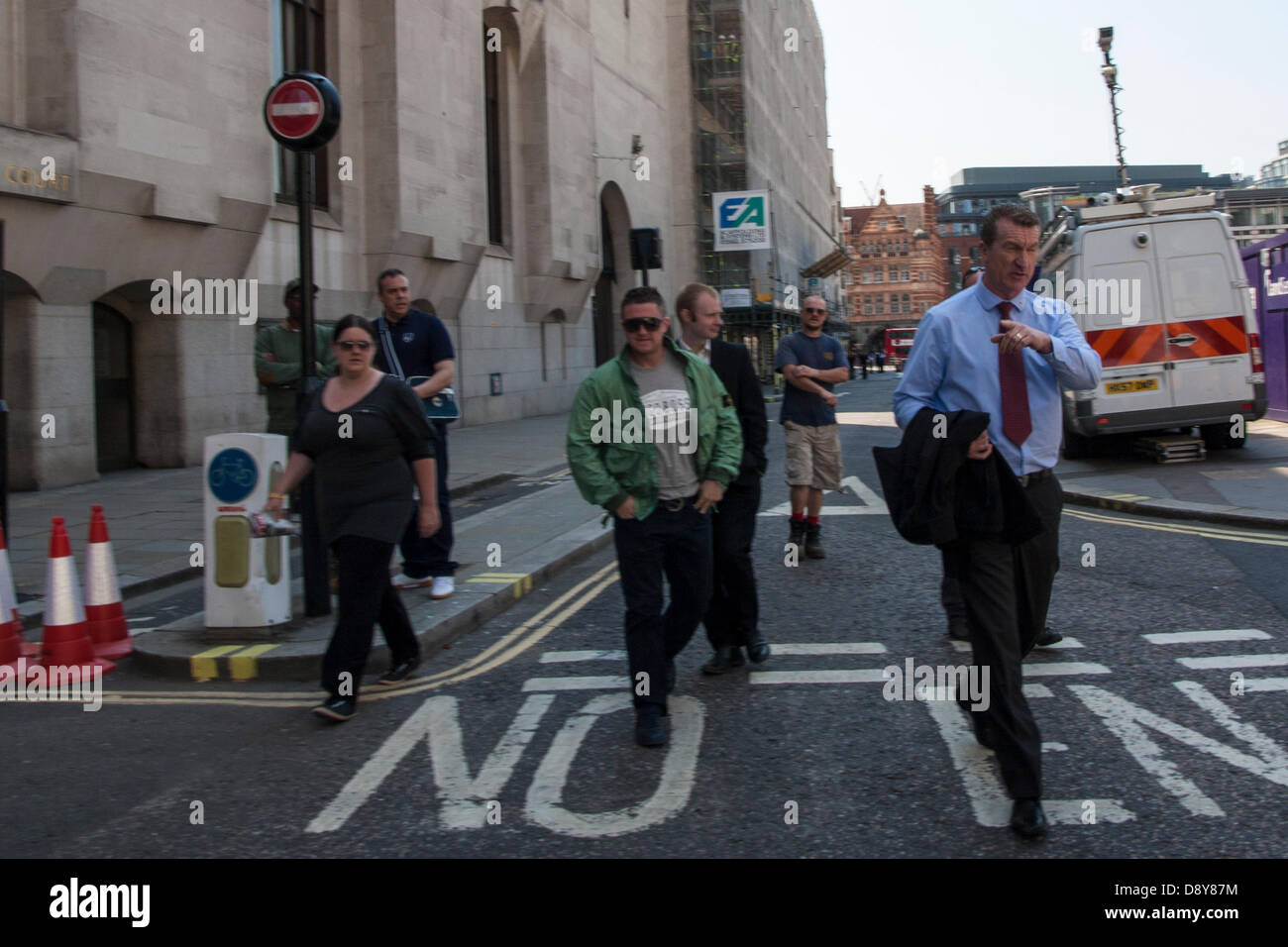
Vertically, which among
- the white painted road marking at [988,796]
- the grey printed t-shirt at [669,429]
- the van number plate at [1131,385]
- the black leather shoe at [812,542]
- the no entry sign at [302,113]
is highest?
the no entry sign at [302,113]

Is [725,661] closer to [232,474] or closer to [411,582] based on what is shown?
[411,582]

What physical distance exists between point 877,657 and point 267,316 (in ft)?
42.5

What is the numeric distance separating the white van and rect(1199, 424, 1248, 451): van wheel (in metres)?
0.65

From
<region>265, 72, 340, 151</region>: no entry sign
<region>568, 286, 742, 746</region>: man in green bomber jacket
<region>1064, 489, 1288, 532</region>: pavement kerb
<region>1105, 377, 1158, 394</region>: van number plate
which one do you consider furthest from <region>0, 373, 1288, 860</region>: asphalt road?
<region>1105, 377, 1158, 394</region>: van number plate

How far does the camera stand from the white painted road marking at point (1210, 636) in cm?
596

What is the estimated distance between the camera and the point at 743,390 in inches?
227

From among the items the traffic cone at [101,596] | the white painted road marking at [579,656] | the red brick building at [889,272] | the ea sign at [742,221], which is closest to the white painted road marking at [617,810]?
the white painted road marking at [579,656]

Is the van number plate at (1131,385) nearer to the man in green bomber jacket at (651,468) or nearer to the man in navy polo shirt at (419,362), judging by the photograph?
the man in navy polo shirt at (419,362)

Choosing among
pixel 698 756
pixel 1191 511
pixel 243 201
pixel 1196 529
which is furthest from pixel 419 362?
pixel 243 201

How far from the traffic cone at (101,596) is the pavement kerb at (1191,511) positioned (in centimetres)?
782

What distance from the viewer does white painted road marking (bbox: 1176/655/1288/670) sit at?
5.46 m

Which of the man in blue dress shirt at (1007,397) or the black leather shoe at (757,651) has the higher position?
the man in blue dress shirt at (1007,397)

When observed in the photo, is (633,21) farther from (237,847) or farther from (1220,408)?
(237,847)

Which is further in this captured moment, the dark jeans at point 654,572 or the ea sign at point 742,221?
the ea sign at point 742,221
